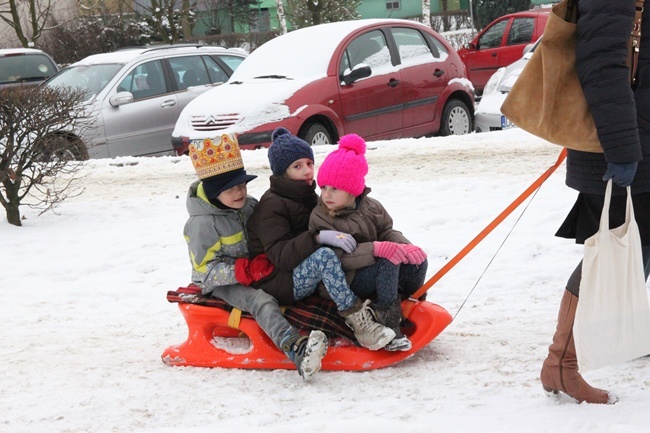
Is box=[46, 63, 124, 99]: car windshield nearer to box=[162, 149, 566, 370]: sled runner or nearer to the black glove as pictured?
box=[162, 149, 566, 370]: sled runner

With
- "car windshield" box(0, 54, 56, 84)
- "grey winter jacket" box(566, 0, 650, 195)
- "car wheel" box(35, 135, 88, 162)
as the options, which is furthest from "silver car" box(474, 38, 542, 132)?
"grey winter jacket" box(566, 0, 650, 195)

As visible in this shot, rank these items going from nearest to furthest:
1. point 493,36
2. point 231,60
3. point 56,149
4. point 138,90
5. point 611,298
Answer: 1. point 611,298
2. point 56,149
3. point 138,90
4. point 231,60
5. point 493,36

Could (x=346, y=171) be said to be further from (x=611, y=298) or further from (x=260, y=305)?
(x=611, y=298)

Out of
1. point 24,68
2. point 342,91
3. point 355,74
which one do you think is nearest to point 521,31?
point 355,74

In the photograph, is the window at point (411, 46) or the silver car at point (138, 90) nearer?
the window at point (411, 46)

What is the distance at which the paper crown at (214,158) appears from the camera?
4.40 metres

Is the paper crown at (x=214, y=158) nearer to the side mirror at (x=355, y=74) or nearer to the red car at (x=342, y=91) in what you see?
the red car at (x=342, y=91)

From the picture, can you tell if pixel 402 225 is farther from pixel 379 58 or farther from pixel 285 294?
pixel 379 58

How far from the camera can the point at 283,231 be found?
428cm

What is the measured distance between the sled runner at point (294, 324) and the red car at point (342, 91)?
5.54 metres

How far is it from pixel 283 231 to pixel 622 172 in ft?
Result: 5.64

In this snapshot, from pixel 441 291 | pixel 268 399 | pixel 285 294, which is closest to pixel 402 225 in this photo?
pixel 441 291

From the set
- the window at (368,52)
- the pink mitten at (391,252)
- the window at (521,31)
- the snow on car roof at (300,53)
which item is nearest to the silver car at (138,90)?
the snow on car roof at (300,53)

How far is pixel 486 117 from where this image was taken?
11711mm
